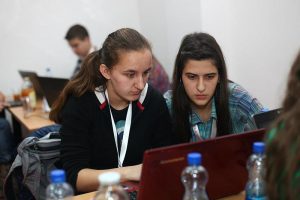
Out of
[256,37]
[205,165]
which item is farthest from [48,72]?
[205,165]

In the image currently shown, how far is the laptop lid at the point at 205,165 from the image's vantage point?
1.06 m

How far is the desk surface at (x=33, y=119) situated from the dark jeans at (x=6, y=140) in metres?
0.17

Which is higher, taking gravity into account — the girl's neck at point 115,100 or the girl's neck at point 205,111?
the girl's neck at point 115,100

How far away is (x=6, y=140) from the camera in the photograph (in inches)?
144

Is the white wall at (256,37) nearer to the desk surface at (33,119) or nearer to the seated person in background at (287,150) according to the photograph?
the desk surface at (33,119)

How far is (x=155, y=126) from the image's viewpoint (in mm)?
1798

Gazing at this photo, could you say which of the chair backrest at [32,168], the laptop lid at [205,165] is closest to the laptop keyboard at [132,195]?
the laptop lid at [205,165]

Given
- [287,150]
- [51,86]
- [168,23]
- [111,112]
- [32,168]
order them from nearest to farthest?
[287,150]
[32,168]
[111,112]
[51,86]
[168,23]

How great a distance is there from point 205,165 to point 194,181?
59mm

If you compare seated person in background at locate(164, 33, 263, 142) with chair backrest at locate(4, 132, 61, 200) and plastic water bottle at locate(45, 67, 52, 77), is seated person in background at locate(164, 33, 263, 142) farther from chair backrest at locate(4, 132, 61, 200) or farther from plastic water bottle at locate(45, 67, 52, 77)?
plastic water bottle at locate(45, 67, 52, 77)

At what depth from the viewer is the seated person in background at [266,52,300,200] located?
0.72 meters

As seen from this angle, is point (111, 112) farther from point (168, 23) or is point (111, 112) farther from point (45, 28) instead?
point (45, 28)

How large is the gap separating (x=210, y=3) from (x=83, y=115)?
2019 millimetres

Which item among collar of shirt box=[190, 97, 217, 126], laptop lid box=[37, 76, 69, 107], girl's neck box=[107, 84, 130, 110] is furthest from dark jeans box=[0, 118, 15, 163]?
collar of shirt box=[190, 97, 217, 126]
